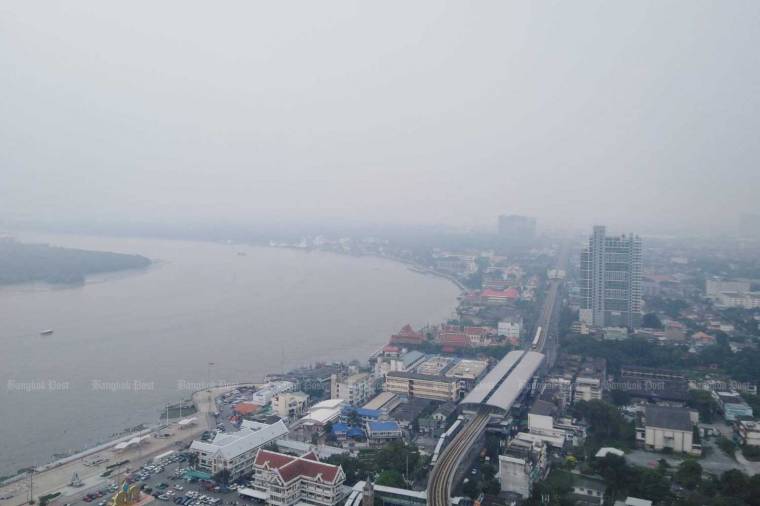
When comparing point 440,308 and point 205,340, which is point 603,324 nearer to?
point 440,308

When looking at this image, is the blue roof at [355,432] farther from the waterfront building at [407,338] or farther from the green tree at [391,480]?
the waterfront building at [407,338]

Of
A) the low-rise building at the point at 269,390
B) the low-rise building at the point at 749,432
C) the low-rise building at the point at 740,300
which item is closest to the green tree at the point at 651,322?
the low-rise building at the point at 740,300

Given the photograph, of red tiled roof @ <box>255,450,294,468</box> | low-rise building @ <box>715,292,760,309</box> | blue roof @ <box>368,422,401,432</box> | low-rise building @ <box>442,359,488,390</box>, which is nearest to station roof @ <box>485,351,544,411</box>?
low-rise building @ <box>442,359,488,390</box>

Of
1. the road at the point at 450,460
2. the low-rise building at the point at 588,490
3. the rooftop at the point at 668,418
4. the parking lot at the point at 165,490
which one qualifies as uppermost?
the rooftop at the point at 668,418

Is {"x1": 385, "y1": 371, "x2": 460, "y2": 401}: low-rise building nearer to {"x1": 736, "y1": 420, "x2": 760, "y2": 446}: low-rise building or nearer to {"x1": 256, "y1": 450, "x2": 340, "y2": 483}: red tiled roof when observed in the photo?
{"x1": 256, "y1": 450, "x2": 340, "y2": 483}: red tiled roof

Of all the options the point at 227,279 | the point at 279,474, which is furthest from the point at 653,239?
the point at 279,474
